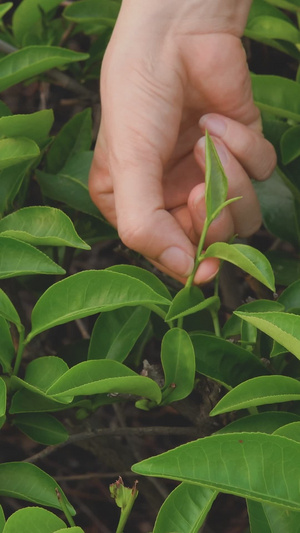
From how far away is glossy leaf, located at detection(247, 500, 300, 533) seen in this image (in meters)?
0.72

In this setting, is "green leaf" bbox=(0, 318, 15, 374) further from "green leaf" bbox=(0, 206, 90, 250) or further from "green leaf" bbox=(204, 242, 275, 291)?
"green leaf" bbox=(204, 242, 275, 291)

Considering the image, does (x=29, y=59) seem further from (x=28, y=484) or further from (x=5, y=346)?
(x=28, y=484)

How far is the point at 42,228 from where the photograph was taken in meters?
0.97

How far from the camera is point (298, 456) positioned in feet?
2.14

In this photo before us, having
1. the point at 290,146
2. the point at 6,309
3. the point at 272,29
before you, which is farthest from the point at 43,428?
the point at 272,29

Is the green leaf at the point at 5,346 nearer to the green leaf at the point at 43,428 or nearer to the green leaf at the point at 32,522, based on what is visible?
the green leaf at the point at 43,428

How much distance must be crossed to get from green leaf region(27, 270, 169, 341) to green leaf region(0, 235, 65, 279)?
36 mm

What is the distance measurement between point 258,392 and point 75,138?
0.67 m

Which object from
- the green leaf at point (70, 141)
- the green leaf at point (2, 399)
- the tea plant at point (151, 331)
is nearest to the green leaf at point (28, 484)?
the tea plant at point (151, 331)

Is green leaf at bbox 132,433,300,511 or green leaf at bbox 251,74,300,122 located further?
green leaf at bbox 251,74,300,122

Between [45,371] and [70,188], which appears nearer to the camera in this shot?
[45,371]

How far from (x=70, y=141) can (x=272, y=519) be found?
2.51 feet

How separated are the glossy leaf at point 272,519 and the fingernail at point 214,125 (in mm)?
526

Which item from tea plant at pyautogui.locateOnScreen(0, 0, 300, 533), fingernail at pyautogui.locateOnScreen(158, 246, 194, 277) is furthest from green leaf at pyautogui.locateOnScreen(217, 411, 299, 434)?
fingernail at pyautogui.locateOnScreen(158, 246, 194, 277)
